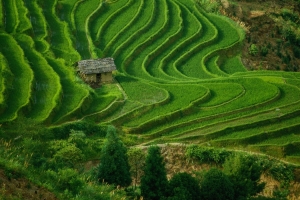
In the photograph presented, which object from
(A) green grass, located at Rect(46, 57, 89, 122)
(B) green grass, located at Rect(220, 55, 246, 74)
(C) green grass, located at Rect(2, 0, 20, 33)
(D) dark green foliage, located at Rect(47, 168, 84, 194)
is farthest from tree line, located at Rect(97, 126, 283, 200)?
(C) green grass, located at Rect(2, 0, 20, 33)

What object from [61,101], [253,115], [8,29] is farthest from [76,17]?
[253,115]

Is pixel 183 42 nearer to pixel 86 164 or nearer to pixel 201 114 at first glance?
A: pixel 201 114

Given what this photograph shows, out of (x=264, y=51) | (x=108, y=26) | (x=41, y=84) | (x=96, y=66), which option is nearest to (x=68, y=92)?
(x=41, y=84)

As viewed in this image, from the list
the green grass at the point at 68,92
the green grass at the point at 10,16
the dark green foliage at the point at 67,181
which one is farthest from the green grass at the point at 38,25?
the dark green foliage at the point at 67,181

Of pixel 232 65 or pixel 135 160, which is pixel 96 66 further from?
pixel 232 65

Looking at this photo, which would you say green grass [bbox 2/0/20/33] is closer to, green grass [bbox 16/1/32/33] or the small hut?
green grass [bbox 16/1/32/33]

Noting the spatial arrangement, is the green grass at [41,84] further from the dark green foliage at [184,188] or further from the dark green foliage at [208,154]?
the dark green foliage at [184,188]
